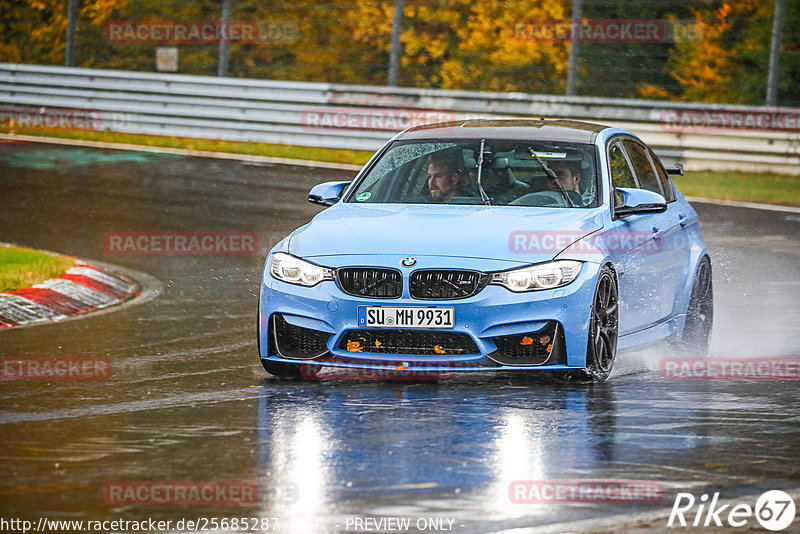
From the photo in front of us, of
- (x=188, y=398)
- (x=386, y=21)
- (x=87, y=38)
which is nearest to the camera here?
(x=188, y=398)

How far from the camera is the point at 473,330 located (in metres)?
8.76

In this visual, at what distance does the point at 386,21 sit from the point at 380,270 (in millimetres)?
22398

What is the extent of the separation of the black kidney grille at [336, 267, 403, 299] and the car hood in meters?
0.11

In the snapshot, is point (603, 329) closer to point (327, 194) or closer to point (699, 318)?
point (699, 318)

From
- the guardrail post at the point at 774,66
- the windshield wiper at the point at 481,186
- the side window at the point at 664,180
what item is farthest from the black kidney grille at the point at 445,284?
the guardrail post at the point at 774,66

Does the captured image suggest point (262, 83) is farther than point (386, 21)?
No

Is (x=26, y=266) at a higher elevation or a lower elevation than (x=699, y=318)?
lower

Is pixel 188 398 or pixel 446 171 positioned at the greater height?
pixel 446 171

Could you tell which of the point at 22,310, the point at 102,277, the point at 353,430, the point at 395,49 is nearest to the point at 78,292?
the point at 102,277

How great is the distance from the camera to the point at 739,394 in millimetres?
9211

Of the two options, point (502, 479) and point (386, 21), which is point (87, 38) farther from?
point (502, 479)

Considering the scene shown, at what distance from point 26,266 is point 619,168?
5.76 metres

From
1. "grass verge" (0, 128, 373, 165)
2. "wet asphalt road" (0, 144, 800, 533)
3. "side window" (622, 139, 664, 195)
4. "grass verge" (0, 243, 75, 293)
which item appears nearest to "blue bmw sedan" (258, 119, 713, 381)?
"wet asphalt road" (0, 144, 800, 533)

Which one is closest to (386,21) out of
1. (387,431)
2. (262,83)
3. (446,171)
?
(262,83)
